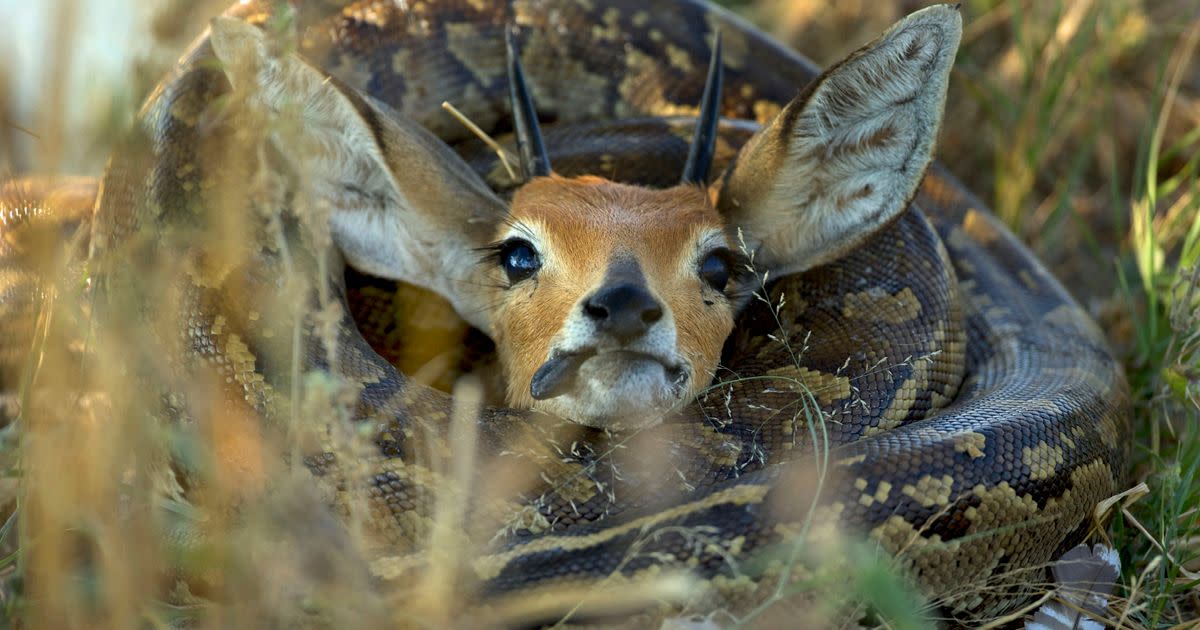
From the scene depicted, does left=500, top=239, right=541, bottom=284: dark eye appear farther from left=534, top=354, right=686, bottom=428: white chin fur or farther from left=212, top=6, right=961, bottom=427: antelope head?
left=534, top=354, right=686, bottom=428: white chin fur

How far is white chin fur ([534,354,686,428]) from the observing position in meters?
3.47

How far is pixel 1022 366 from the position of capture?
4.80 m

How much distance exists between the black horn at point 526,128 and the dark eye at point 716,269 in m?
0.82

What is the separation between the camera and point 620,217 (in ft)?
12.9

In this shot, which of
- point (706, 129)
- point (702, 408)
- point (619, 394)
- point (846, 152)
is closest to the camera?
point (619, 394)

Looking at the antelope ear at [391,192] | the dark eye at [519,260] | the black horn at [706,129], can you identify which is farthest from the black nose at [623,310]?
the black horn at [706,129]

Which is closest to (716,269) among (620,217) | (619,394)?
(620,217)

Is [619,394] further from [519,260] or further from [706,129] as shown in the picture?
[706,129]

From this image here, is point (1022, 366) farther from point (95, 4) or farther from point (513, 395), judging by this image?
point (95, 4)

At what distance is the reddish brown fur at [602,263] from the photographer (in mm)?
3736

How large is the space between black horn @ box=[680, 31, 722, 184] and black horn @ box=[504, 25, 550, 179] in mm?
571

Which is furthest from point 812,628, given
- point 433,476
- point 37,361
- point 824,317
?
point 37,361

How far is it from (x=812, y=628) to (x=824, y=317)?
1.65 meters

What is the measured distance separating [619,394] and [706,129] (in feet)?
4.85
